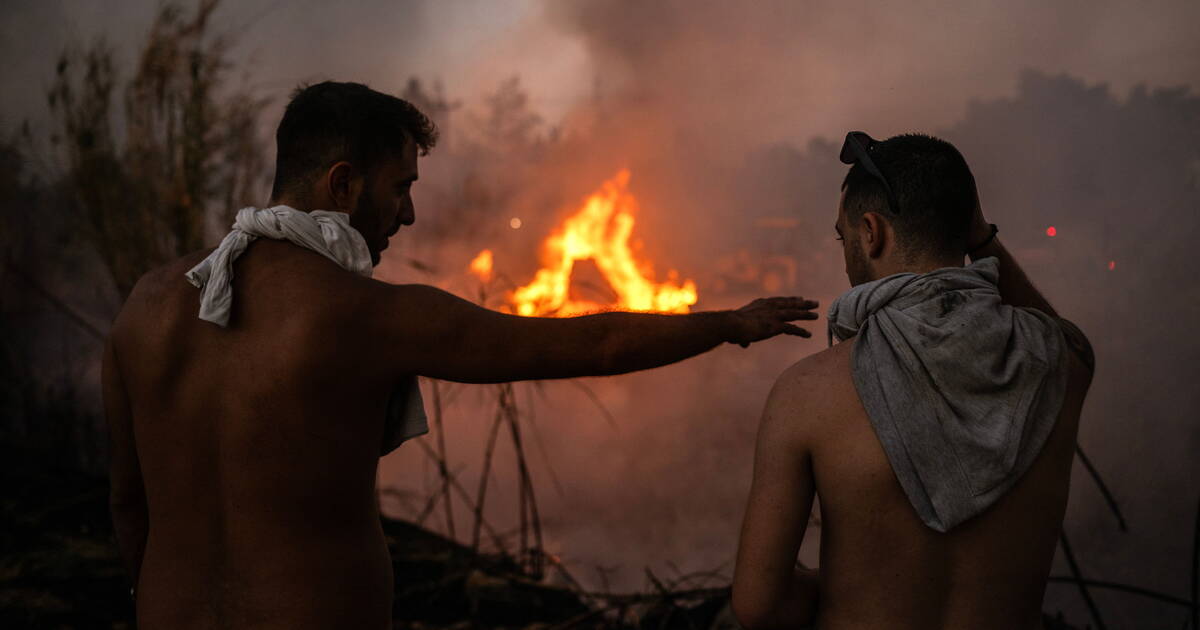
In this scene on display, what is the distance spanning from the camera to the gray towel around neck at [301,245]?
173cm

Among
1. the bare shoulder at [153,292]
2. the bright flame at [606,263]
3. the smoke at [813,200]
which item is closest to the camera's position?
the bare shoulder at [153,292]

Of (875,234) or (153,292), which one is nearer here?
(875,234)

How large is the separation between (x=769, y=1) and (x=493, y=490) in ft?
10.3

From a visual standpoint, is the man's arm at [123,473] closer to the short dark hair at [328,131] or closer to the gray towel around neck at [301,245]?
the gray towel around neck at [301,245]

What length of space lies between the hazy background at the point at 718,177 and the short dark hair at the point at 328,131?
2826mm

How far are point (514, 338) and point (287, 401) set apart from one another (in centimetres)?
43

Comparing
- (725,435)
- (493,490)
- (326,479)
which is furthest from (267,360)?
(493,490)

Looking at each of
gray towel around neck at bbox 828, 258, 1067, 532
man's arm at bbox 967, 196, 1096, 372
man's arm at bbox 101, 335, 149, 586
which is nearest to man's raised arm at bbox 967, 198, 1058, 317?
man's arm at bbox 967, 196, 1096, 372

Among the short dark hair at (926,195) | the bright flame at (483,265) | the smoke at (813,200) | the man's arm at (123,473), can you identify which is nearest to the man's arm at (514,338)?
the short dark hair at (926,195)

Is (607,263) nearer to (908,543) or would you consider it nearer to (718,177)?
(718,177)

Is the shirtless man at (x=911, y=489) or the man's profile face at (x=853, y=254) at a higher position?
the man's profile face at (x=853, y=254)

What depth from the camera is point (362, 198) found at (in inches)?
77.3

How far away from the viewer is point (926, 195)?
1.68 metres

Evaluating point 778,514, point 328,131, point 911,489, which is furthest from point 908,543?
point 328,131
